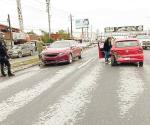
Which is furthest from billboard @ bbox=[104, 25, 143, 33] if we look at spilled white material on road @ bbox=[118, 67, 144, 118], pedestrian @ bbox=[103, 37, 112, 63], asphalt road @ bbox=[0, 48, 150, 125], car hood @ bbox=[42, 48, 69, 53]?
asphalt road @ bbox=[0, 48, 150, 125]

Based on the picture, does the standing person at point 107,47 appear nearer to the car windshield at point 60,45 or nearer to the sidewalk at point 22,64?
the car windshield at point 60,45

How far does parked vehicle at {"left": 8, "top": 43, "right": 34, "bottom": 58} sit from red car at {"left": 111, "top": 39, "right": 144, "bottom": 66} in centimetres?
2266

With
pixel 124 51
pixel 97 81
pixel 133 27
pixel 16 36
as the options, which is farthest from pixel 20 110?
pixel 133 27

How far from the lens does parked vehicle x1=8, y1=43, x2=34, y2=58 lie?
41.0 m

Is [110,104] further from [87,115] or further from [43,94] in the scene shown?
[43,94]

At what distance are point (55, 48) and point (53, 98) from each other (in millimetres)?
13723

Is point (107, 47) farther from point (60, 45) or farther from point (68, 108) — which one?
point (68, 108)

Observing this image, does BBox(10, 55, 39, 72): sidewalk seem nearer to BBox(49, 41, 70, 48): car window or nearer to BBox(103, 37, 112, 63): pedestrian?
BBox(49, 41, 70, 48): car window

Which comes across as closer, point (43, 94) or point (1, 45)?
point (43, 94)

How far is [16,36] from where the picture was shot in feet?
186

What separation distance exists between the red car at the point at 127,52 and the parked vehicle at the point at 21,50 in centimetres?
2266

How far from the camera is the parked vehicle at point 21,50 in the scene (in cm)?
4097

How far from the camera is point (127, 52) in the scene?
1869cm

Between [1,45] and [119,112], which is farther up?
[1,45]
